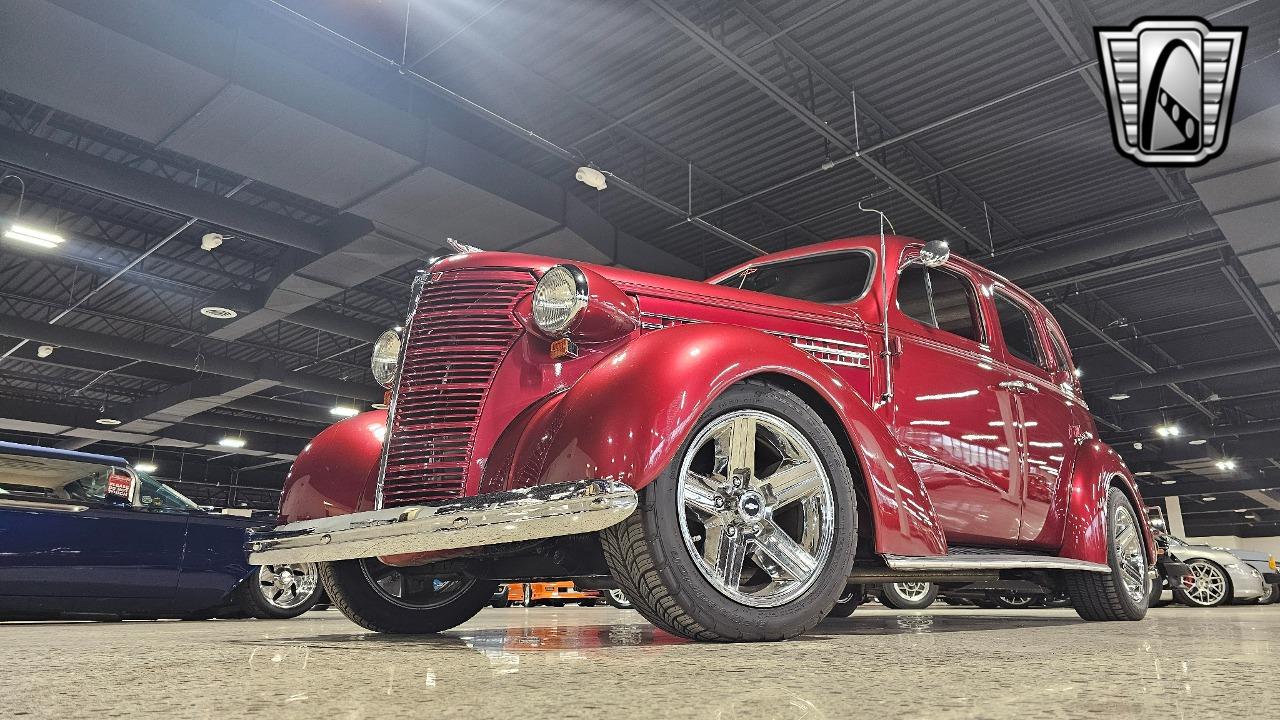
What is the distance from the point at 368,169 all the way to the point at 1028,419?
24.5 feet

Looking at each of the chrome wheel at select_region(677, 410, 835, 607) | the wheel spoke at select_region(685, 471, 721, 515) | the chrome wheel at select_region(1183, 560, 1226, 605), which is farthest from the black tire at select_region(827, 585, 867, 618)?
the chrome wheel at select_region(1183, 560, 1226, 605)

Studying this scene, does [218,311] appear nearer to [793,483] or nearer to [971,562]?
[793,483]

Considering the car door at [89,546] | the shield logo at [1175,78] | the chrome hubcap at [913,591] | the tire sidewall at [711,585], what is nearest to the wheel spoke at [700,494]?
the tire sidewall at [711,585]

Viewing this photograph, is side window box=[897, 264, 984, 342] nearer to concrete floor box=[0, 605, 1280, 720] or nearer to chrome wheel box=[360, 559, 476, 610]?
concrete floor box=[0, 605, 1280, 720]

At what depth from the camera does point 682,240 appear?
45.5 ft

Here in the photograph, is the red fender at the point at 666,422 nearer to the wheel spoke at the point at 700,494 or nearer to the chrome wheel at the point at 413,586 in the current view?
the wheel spoke at the point at 700,494

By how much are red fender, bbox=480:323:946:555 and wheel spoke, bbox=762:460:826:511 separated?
0.74ft

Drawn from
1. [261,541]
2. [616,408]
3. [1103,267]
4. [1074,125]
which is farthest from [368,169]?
[1103,267]

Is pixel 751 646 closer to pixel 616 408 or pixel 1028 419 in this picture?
pixel 616 408

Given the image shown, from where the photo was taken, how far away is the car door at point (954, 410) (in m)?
3.58

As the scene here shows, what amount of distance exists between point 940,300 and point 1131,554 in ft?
7.39

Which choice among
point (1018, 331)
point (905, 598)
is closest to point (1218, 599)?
point (905, 598)

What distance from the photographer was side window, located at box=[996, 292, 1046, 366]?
4.57 metres

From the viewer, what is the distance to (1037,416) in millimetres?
4414
